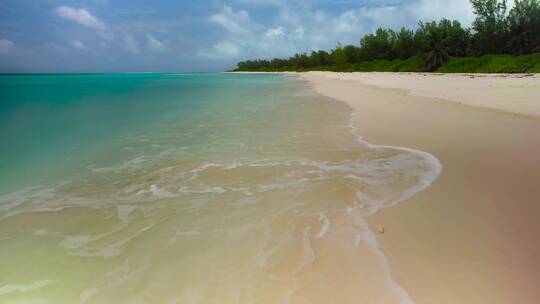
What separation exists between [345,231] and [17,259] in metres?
2.96

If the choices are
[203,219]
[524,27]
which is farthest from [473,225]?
[524,27]

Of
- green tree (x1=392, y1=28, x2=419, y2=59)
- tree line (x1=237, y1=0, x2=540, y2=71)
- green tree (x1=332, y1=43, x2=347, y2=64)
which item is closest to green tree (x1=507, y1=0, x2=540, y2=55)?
tree line (x1=237, y1=0, x2=540, y2=71)

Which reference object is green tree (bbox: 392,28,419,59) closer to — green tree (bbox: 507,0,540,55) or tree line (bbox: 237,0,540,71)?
tree line (bbox: 237,0,540,71)

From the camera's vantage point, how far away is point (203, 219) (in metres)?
3.68

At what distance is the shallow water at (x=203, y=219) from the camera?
2502mm

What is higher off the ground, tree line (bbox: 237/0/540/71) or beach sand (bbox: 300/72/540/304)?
tree line (bbox: 237/0/540/71)

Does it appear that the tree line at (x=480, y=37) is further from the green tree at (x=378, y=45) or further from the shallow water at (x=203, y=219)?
the shallow water at (x=203, y=219)

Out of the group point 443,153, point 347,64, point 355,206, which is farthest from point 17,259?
point 347,64

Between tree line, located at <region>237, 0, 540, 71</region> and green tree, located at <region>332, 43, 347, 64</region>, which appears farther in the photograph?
green tree, located at <region>332, 43, 347, 64</region>

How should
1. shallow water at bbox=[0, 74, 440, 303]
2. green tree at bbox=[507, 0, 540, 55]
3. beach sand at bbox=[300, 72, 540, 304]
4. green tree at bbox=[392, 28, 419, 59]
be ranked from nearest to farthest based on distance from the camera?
beach sand at bbox=[300, 72, 540, 304]
shallow water at bbox=[0, 74, 440, 303]
green tree at bbox=[507, 0, 540, 55]
green tree at bbox=[392, 28, 419, 59]

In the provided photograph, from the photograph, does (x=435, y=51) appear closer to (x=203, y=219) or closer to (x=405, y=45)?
(x=405, y=45)

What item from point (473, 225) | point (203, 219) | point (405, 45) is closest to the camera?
point (473, 225)

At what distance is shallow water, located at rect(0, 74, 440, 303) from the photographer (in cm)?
250

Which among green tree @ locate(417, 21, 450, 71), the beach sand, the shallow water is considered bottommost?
the shallow water
